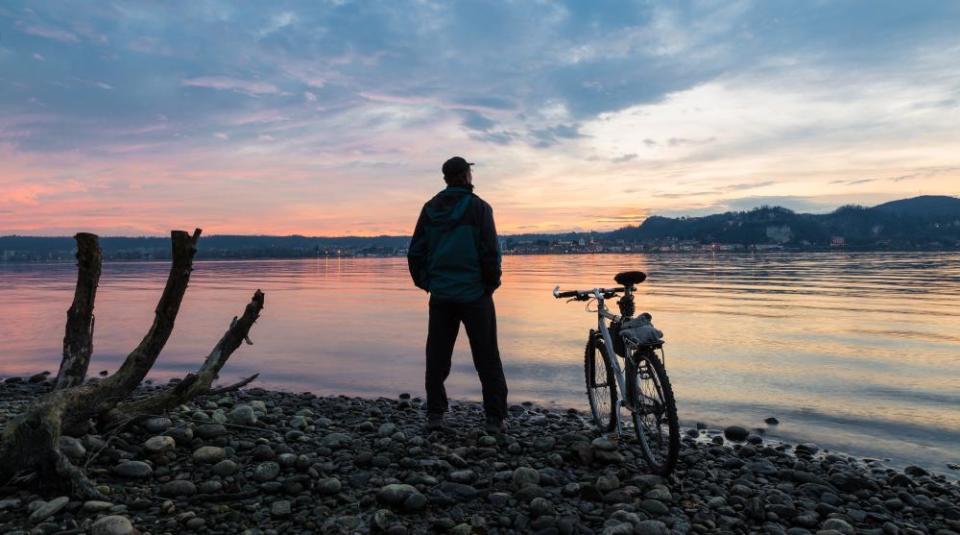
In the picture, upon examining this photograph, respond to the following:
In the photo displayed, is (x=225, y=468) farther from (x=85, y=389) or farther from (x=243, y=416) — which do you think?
(x=243, y=416)

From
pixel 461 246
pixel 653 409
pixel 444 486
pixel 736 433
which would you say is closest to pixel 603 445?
pixel 653 409

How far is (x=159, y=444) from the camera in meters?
5.27

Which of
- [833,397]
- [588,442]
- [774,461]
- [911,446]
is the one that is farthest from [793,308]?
[588,442]

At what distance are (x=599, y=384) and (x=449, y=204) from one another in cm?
287

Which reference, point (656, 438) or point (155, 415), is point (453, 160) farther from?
point (155, 415)

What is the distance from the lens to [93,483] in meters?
4.45

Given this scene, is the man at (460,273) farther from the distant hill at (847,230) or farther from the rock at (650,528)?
the distant hill at (847,230)

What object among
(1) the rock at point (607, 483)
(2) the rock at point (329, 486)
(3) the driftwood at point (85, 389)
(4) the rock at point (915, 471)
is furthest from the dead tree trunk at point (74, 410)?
(4) the rock at point (915, 471)

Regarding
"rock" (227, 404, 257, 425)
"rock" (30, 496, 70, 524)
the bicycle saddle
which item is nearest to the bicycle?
the bicycle saddle

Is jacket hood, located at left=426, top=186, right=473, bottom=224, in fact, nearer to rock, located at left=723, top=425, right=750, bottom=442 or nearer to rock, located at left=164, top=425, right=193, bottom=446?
rock, located at left=164, top=425, right=193, bottom=446

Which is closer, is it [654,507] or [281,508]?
[281,508]

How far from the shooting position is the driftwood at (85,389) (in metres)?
4.36

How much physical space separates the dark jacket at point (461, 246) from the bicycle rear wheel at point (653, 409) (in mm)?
1662

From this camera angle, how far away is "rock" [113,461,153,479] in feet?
15.7
